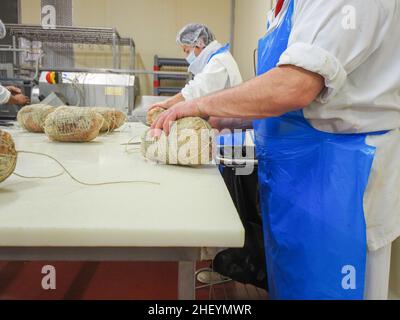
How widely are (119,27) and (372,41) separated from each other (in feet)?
12.5

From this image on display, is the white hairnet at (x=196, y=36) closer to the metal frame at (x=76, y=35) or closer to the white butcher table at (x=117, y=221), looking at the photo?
the metal frame at (x=76, y=35)

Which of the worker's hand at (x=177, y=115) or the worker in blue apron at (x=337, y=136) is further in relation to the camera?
the worker's hand at (x=177, y=115)

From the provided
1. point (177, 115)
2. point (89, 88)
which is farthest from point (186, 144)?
point (89, 88)

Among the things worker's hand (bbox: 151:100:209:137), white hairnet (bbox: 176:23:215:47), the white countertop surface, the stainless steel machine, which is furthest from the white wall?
the white countertop surface

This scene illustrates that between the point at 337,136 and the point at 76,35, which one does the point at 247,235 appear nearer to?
the point at 337,136

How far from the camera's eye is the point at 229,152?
0.98 m

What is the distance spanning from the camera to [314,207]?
690 mm

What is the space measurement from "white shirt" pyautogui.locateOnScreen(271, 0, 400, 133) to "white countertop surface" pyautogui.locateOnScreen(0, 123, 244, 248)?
0.29 m

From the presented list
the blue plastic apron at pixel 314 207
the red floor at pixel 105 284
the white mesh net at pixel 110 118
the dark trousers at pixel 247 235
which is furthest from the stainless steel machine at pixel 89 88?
the blue plastic apron at pixel 314 207

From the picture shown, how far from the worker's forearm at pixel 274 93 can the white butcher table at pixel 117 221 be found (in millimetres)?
176

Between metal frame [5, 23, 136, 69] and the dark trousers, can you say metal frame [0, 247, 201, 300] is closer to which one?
the dark trousers

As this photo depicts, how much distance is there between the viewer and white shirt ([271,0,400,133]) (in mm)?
583

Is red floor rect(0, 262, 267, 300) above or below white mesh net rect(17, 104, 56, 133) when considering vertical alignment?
below

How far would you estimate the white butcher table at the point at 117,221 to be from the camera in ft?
1.41
